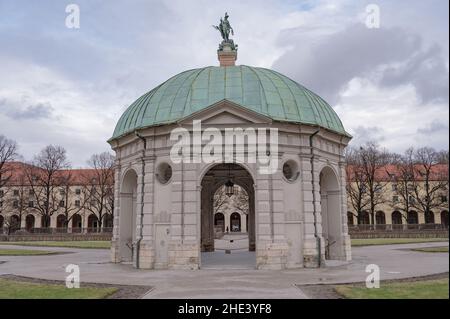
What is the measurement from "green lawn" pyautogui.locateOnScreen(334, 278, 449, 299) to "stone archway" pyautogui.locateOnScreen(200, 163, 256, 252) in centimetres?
1742

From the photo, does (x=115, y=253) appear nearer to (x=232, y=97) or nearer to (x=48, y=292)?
(x=48, y=292)

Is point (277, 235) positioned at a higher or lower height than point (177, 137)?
lower

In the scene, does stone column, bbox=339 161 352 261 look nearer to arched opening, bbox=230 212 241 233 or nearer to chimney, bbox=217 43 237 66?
chimney, bbox=217 43 237 66

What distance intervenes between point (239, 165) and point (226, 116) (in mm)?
3445

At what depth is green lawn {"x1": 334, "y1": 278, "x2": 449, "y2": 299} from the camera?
43.6 feet

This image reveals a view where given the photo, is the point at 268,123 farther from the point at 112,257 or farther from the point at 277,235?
the point at 112,257

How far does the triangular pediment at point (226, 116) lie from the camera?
2266 centimetres

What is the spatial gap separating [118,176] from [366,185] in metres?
50.7

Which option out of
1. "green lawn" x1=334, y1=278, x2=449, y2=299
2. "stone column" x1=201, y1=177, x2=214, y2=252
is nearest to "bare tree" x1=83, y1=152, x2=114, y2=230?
"stone column" x1=201, y1=177, x2=214, y2=252

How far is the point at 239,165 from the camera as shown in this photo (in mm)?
25016

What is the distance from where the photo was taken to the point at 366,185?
227 feet

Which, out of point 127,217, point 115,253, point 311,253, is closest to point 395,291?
point 311,253
